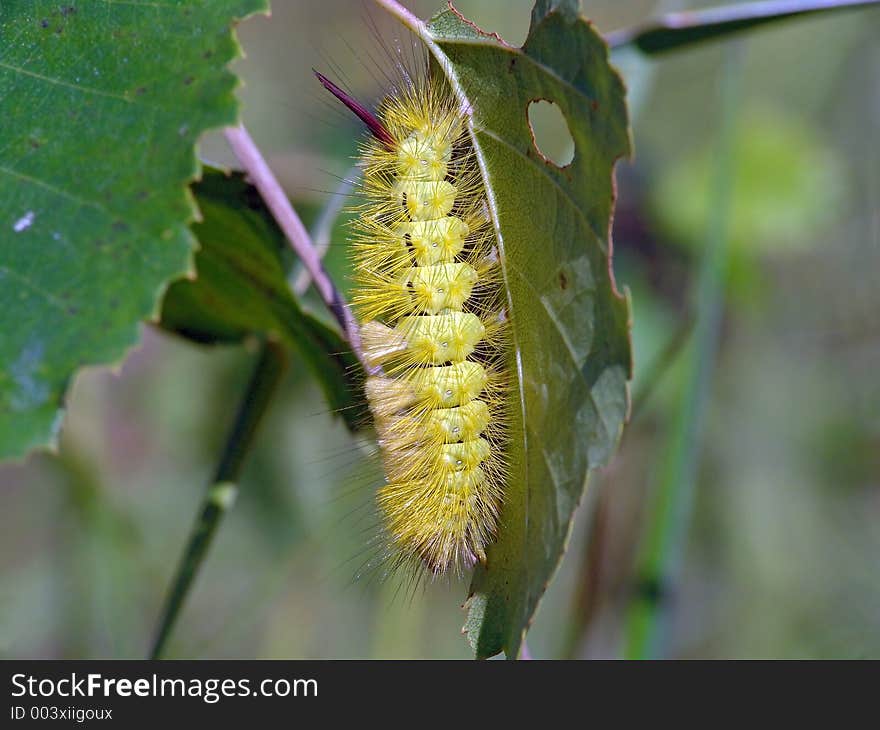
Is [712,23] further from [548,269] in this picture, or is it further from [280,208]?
[280,208]

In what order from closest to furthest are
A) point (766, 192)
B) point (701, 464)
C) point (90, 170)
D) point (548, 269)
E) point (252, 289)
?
point (90, 170), point (548, 269), point (252, 289), point (766, 192), point (701, 464)

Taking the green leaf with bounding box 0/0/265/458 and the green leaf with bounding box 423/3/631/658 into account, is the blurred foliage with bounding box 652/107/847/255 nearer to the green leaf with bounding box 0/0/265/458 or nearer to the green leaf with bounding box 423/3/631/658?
the green leaf with bounding box 423/3/631/658

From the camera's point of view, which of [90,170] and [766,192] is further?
[766,192]

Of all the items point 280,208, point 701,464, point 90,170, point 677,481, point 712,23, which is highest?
point 90,170

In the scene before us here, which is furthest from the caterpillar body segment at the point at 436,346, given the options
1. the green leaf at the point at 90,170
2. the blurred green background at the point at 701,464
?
the blurred green background at the point at 701,464

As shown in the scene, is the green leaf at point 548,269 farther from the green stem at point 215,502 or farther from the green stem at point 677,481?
the green stem at point 677,481

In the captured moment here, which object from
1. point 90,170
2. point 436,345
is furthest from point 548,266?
point 90,170

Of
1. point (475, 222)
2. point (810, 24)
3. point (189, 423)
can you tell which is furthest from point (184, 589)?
point (810, 24)

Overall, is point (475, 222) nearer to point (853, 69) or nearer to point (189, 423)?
point (189, 423)
